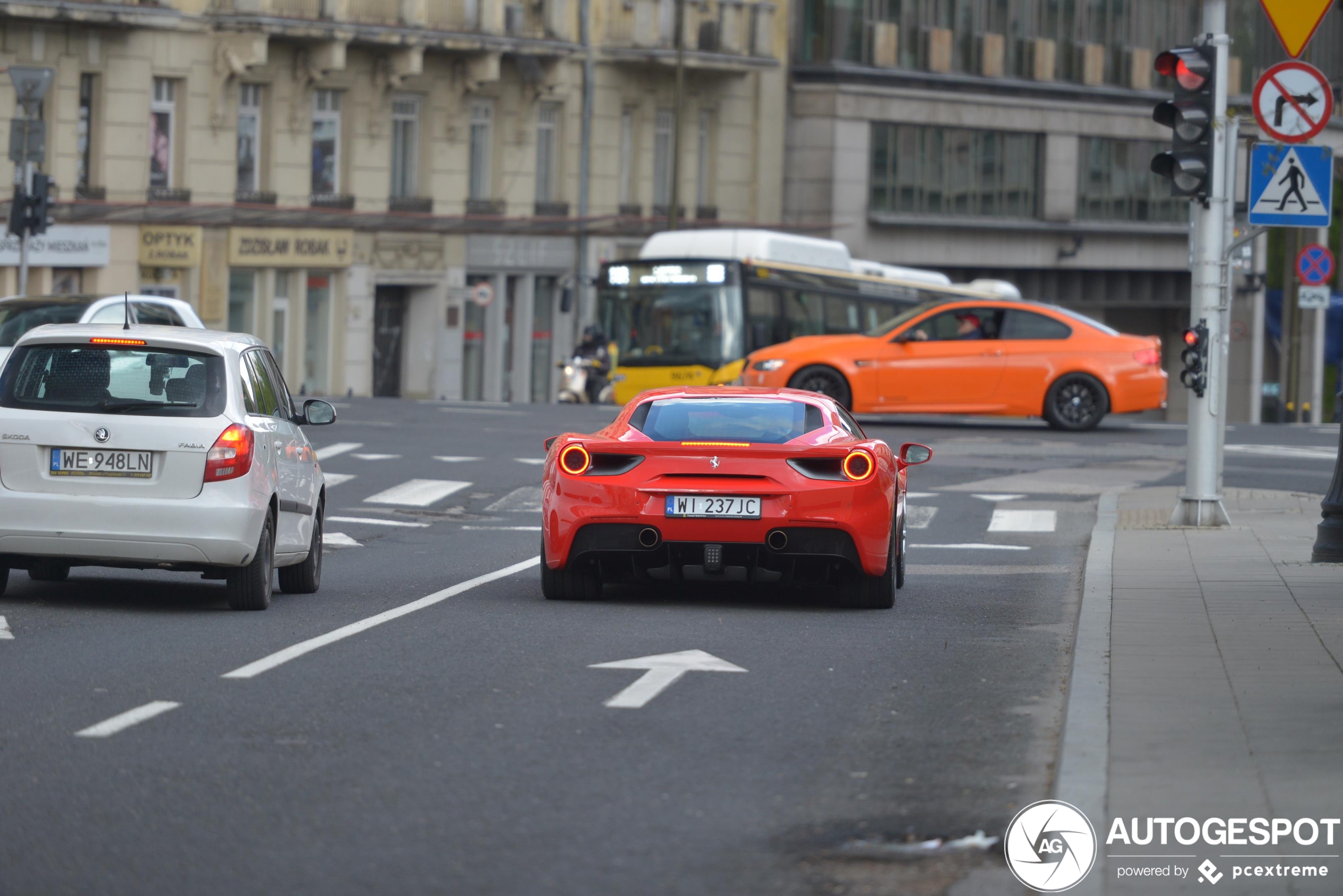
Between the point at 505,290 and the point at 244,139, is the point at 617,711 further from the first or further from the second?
the point at 505,290

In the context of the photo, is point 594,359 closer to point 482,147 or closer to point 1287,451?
point 482,147

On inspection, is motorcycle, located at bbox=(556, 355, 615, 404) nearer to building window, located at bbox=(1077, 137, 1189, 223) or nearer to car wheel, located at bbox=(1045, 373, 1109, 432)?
car wheel, located at bbox=(1045, 373, 1109, 432)

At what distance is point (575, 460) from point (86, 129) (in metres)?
33.4

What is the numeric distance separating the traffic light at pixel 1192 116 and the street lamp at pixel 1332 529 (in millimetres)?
3137

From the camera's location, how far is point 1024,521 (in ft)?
66.3

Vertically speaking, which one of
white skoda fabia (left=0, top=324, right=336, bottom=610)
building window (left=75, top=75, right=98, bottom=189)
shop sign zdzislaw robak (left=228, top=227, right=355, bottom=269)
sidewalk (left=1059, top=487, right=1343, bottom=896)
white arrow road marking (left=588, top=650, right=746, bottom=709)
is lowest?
white arrow road marking (left=588, top=650, right=746, bottom=709)

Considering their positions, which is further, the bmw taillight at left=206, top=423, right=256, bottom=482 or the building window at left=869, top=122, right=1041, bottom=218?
the building window at left=869, top=122, right=1041, bottom=218

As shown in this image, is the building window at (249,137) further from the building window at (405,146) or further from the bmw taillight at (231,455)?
the bmw taillight at (231,455)

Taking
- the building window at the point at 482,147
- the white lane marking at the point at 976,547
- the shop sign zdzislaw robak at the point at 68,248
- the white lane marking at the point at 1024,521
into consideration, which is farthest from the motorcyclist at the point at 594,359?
the white lane marking at the point at 976,547

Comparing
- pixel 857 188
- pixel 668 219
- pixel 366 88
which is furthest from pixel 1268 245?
pixel 366 88

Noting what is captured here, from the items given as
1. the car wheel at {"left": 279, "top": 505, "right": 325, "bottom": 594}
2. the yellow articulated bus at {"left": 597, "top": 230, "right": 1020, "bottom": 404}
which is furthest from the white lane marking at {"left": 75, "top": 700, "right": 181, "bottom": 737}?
the yellow articulated bus at {"left": 597, "top": 230, "right": 1020, "bottom": 404}

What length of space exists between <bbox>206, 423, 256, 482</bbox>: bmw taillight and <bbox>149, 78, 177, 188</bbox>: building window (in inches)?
1339

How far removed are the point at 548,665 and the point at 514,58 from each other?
41.6 meters

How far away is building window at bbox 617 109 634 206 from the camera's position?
53.4m
